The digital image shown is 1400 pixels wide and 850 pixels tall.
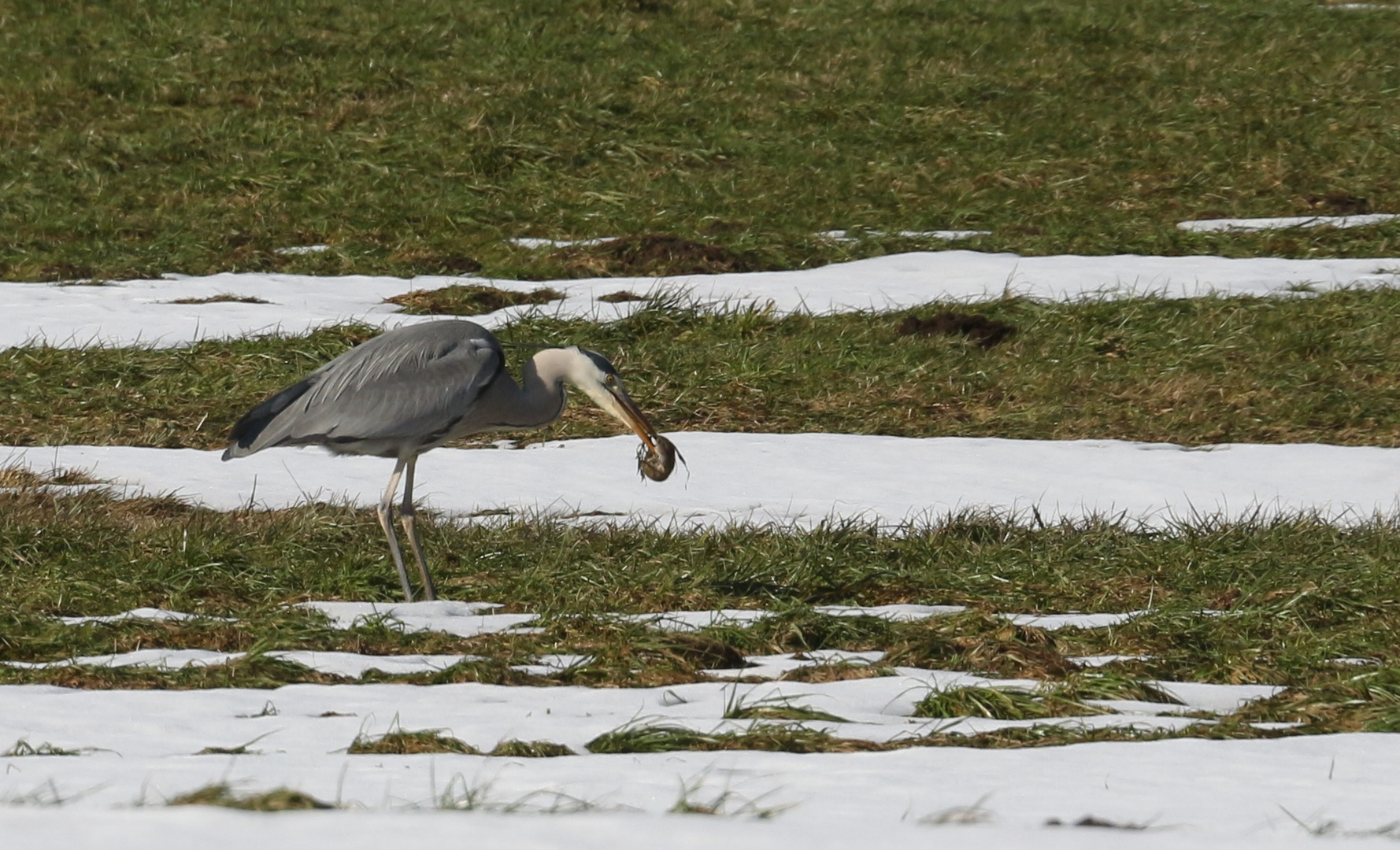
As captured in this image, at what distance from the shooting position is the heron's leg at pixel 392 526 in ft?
25.7

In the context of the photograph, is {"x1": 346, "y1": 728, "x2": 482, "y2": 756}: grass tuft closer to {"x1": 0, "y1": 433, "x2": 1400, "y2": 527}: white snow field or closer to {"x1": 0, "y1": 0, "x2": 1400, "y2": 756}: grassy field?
{"x1": 0, "y1": 0, "x2": 1400, "y2": 756}: grassy field

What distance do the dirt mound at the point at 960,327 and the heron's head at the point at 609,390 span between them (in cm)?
526

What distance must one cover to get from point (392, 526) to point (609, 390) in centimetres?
132

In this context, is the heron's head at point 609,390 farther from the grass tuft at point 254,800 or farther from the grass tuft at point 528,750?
the grass tuft at point 254,800

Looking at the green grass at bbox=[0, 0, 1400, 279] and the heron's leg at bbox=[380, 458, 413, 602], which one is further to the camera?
the green grass at bbox=[0, 0, 1400, 279]

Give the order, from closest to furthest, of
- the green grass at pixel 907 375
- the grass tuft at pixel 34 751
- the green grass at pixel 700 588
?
the grass tuft at pixel 34 751, the green grass at pixel 700 588, the green grass at pixel 907 375

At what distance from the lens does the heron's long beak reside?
8.93 m

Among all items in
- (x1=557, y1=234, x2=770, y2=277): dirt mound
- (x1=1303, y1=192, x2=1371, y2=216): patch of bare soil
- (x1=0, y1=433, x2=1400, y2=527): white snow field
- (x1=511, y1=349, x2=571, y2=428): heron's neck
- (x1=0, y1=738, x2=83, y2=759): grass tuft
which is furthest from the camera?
(x1=1303, y1=192, x2=1371, y2=216): patch of bare soil

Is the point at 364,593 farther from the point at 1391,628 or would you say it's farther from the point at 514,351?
the point at 514,351

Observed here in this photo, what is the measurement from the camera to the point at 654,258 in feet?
53.0

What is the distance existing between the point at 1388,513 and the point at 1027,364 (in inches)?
146

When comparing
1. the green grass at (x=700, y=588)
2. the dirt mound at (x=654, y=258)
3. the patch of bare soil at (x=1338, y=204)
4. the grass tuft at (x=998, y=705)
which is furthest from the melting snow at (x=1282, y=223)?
the grass tuft at (x=998, y=705)

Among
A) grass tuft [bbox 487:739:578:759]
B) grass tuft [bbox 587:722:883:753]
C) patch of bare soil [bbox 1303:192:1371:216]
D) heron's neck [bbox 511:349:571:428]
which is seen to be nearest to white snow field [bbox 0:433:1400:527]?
heron's neck [bbox 511:349:571:428]

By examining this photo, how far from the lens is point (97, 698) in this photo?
5840mm
